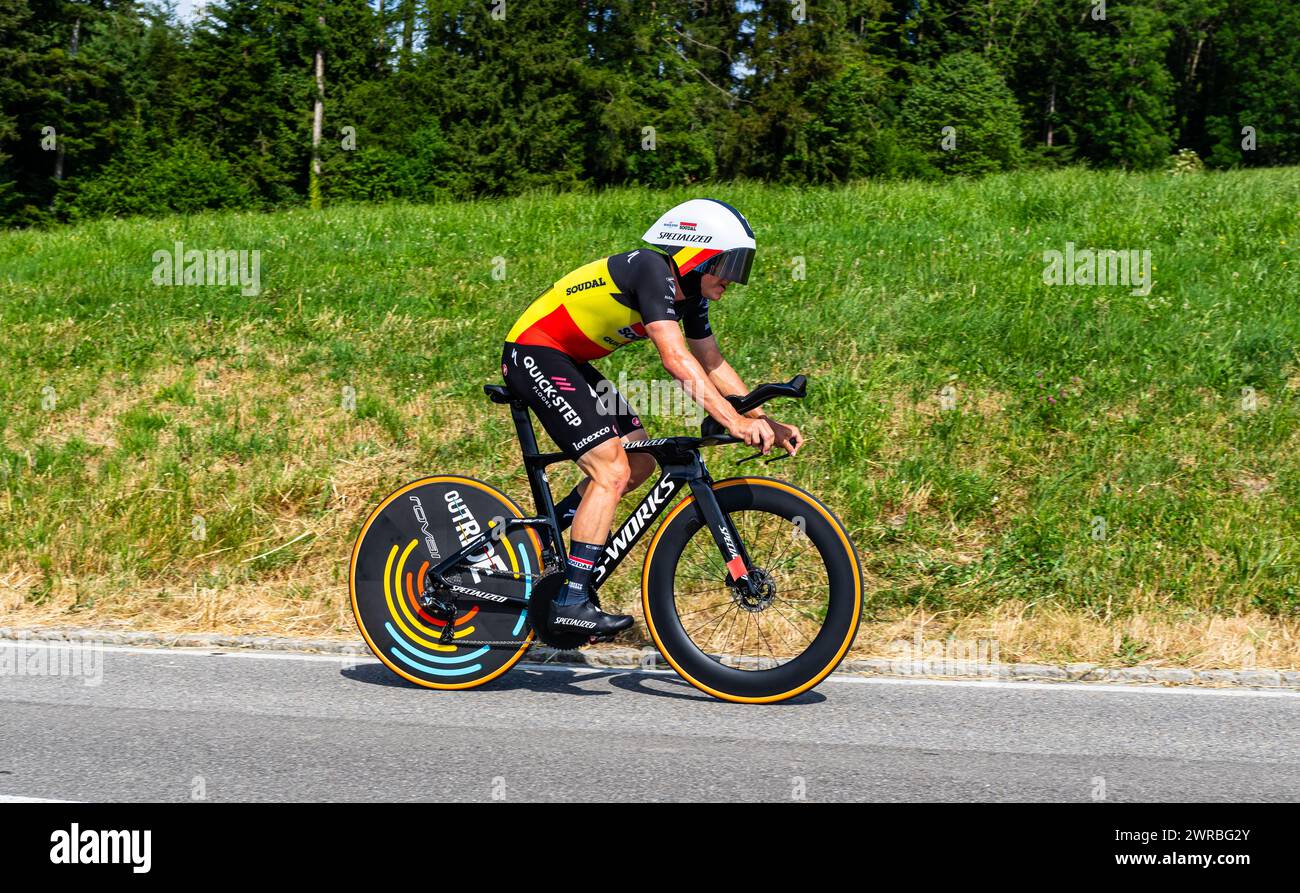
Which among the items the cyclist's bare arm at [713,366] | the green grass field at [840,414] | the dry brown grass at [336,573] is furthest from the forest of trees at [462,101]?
the cyclist's bare arm at [713,366]

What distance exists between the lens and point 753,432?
5395 mm

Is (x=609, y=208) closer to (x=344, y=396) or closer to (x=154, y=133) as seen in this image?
(x=344, y=396)

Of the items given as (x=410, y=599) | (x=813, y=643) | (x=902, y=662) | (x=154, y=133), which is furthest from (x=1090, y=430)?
(x=154, y=133)

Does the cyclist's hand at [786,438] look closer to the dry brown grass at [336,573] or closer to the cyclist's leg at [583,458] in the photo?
the cyclist's leg at [583,458]

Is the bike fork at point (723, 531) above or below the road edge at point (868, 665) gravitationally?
above

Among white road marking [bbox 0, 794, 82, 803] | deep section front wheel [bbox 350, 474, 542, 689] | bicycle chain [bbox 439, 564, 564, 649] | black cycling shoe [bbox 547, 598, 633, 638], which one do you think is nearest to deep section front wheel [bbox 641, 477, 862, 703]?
black cycling shoe [bbox 547, 598, 633, 638]

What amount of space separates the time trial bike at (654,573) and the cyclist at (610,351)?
0.12 m

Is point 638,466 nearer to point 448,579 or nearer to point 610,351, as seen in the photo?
point 610,351

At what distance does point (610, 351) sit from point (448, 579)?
4.37ft

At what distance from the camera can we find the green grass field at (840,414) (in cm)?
773

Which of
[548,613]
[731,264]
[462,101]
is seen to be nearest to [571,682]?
[548,613]

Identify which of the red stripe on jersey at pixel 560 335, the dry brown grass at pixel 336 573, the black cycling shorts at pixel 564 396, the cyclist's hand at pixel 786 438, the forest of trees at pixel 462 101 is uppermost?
the forest of trees at pixel 462 101

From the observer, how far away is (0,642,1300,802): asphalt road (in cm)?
454
